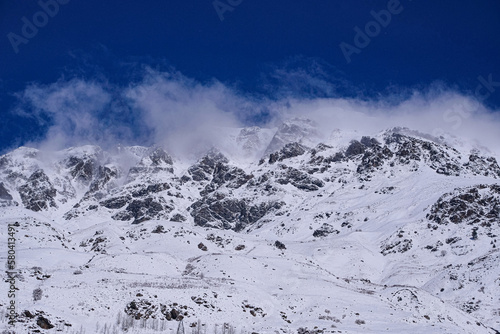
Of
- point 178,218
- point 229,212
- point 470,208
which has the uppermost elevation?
point 229,212

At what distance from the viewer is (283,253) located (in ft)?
257

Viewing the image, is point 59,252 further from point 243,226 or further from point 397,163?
point 397,163

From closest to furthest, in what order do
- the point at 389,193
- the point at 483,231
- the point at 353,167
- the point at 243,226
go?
1. the point at 483,231
2. the point at 389,193
3. the point at 243,226
4. the point at 353,167

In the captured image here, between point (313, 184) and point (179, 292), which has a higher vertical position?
point (313, 184)

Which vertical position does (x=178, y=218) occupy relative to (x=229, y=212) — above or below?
below

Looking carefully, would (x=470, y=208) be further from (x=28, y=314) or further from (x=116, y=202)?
(x=116, y=202)

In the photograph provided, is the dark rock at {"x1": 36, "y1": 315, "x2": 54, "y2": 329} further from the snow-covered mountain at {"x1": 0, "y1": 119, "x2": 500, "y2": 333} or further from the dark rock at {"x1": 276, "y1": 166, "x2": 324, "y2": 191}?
the dark rock at {"x1": 276, "y1": 166, "x2": 324, "y2": 191}

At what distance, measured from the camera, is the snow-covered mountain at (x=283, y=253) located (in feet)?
129

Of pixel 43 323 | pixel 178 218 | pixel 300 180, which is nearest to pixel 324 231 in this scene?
pixel 178 218

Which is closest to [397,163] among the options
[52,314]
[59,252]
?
[59,252]

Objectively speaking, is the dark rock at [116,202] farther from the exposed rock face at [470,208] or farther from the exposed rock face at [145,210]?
the exposed rock face at [470,208]

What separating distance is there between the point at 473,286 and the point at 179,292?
4521 cm

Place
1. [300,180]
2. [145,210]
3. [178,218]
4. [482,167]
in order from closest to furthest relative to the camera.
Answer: [178,218]
[482,167]
[145,210]
[300,180]

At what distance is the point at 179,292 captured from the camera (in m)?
42.3
